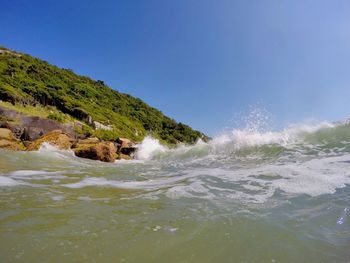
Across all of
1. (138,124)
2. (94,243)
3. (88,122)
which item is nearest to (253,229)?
(94,243)

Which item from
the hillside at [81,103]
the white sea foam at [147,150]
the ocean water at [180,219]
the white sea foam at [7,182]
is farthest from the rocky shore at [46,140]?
the white sea foam at [7,182]

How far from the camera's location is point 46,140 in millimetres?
17016

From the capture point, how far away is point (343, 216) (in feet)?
12.9

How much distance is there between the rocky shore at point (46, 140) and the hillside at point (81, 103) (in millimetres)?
3885

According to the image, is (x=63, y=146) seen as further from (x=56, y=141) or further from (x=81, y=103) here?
(x=81, y=103)

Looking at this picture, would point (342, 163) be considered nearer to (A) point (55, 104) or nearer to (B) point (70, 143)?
(B) point (70, 143)

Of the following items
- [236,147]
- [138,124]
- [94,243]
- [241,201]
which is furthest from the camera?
[138,124]

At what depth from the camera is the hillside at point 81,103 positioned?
100 feet

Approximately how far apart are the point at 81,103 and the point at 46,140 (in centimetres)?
2238

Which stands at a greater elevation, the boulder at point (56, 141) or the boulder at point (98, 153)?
the boulder at point (56, 141)

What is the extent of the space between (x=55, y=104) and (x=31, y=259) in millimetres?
33502

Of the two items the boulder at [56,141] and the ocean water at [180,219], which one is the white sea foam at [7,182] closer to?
the ocean water at [180,219]

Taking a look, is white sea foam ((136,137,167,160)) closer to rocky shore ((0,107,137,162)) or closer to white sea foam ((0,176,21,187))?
rocky shore ((0,107,137,162))

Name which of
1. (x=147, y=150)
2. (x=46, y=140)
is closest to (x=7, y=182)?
(x=46, y=140)
